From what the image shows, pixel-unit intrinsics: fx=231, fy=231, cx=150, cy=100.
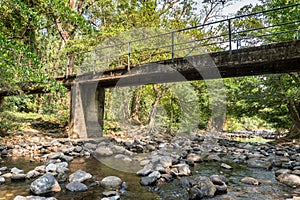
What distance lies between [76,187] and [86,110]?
6.60 m

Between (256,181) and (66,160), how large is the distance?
494 cm

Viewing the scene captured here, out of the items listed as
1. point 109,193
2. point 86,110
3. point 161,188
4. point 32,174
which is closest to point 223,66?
point 161,188

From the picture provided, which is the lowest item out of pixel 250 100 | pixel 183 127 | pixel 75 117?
pixel 183 127

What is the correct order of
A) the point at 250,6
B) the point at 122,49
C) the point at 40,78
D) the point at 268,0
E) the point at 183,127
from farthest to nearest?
1. the point at 183,127
2. the point at 122,49
3. the point at 250,6
4. the point at 268,0
5. the point at 40,78

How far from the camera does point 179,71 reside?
7172 mm

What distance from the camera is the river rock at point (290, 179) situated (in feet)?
15.3

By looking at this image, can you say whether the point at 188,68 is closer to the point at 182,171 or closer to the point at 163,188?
the point at 182,171

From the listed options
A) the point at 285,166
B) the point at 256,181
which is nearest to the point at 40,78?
the point at 256,181

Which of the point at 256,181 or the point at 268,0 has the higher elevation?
the point at 268,0

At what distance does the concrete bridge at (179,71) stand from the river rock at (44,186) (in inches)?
178

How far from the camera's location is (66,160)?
260 inches

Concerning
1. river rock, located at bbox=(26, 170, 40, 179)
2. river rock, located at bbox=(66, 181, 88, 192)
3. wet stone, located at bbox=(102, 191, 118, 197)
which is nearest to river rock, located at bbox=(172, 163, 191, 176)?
wet stone, located at bbox=(102, 191, 118, 197)

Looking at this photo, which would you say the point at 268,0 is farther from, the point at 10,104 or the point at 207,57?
the point at 10,104

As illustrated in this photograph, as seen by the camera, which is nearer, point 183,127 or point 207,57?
point 207,57
